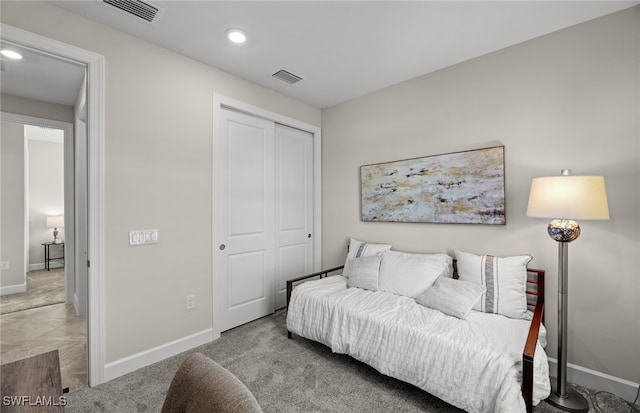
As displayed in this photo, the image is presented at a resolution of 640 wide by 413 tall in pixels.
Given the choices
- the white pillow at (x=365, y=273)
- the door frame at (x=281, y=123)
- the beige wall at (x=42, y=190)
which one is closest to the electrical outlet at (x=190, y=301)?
the door frame at (x=281, y=123)

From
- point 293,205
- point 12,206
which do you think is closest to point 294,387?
point 293,205

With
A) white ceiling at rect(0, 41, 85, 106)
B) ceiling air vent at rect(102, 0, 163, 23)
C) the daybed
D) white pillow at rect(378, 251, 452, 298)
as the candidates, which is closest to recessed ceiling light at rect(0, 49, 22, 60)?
white ceiling at rect(0, 41, 85, 106)

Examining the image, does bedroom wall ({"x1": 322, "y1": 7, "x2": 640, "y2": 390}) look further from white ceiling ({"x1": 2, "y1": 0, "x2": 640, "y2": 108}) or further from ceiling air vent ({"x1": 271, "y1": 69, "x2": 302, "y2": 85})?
ceiling air vent ({"x1": 271, "y1": 69, "x2": 302, "y2": 85})

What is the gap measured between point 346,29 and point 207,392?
2.45 meters

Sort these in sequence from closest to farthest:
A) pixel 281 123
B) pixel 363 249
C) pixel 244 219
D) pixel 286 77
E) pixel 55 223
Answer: pixel 286 77
pixel 244 219
pixel 363 249
pixel 281 123
pixel 55 223

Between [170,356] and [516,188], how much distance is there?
3.33 metres

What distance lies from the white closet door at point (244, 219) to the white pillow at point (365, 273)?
3.51 feet

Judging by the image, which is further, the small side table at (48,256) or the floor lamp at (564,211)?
the small side table at (48,256)

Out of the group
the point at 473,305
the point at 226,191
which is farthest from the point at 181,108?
the point at 473,305

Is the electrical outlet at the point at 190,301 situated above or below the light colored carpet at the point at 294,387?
above

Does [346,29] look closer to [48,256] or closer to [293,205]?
[293,205]

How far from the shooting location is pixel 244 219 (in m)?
3.16

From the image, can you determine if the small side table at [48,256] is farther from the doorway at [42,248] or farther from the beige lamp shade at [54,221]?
the beige lamp shade at [54,221]

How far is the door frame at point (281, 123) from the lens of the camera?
281 cm
